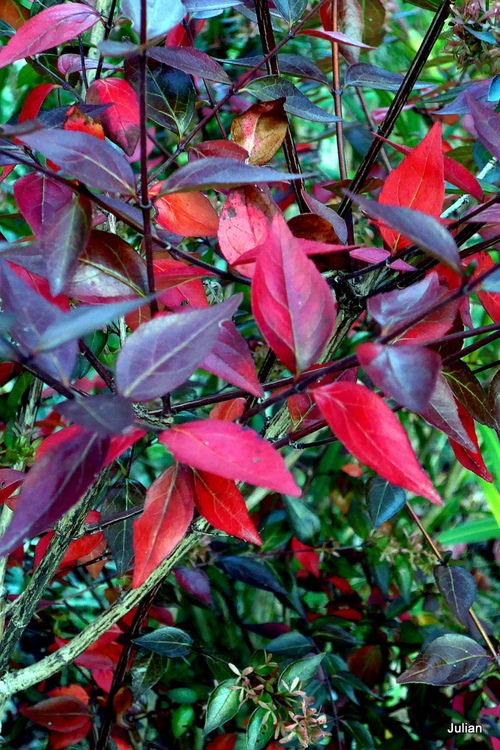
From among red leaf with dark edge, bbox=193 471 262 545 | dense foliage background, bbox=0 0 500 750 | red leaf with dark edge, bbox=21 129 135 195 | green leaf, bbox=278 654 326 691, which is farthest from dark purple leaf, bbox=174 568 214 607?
red leaf with dark edge, bbox=21 129 135 195

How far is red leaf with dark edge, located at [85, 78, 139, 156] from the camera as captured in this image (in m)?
0.45

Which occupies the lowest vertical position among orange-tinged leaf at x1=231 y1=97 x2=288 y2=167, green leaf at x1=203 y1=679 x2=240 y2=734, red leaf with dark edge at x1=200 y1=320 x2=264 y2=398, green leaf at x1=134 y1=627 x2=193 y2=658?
green leaf at x1=134 y1=627 x2=193 y2=658

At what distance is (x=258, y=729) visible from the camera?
521 millimetres

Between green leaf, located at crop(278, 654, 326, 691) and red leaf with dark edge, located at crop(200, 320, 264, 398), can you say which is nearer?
red leaf with dark edge, located at crop(200, 320, 264, 398)

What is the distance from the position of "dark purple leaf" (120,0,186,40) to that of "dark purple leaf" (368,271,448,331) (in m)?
0.17

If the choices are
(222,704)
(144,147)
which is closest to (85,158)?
(144,147)

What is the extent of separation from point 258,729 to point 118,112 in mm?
470

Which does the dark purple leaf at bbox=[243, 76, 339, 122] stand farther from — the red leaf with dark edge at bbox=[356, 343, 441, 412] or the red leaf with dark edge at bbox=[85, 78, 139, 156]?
the red leaf with dark edge at bbox=[356, 343, 441, 412]

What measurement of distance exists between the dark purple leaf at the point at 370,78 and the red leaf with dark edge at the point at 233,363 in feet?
0.94

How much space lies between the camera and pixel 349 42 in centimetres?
45

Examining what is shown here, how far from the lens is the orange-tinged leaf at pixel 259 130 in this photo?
0.44 meters

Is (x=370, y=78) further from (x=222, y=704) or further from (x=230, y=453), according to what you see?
(x=222, y=704)

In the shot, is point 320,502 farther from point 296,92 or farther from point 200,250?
point 296,92

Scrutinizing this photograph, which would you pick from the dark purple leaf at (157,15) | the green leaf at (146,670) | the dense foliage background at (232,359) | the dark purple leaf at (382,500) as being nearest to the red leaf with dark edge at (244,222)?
the dense foliage background at (232,359)
